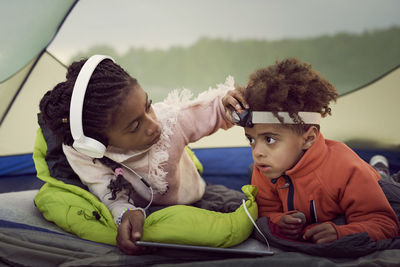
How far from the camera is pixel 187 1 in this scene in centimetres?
183

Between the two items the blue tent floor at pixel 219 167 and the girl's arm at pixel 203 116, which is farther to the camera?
the blue tent floor at pixel 219 167

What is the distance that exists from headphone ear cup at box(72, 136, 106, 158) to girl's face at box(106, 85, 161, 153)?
6cm

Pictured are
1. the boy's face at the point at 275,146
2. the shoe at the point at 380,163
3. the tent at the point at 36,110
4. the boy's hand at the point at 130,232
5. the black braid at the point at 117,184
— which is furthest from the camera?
the tent at the point at 36,110

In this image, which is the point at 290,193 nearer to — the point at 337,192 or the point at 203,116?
the point at 337,192

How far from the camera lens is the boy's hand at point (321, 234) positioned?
3.14ft

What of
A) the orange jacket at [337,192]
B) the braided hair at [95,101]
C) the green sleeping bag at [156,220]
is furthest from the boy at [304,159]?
the braided hair at [95,101]

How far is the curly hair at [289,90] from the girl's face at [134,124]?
279 mm

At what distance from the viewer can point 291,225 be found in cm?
101

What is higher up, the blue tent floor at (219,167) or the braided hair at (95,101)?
the braided hair at (95,101)

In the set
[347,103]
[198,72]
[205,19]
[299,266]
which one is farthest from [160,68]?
[299,266]

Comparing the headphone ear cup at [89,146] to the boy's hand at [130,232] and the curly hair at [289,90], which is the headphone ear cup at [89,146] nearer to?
the boy's hand at [130,232]

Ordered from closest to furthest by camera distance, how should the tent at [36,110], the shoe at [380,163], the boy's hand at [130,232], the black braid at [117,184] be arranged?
the boy's hand at [130,232] < the black braid at [117,184] < the shoe at [380,163] < the tent at [36,110]

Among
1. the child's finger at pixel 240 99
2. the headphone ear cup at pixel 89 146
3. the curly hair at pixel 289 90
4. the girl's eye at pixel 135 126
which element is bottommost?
the headphone ear cup at pixel 89 146

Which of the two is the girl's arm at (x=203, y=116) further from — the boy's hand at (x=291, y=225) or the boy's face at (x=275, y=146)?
the boy's hand at (x=291, y=225)
